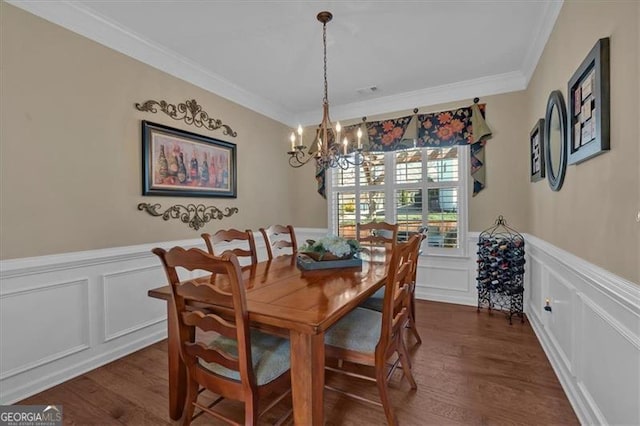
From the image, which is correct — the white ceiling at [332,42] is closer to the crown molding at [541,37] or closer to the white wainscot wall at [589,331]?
the crown molding at [541,37]

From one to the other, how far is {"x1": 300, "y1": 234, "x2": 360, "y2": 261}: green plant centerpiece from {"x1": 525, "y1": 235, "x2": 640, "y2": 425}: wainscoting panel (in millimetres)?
1307

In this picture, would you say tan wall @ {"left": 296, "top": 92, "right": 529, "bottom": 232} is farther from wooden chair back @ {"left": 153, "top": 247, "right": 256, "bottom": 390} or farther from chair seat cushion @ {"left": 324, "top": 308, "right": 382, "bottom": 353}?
wooden chair back @ {"left": 153, "top": 247, "right": 256, "bottom": 390}

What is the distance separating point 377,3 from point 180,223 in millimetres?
2527

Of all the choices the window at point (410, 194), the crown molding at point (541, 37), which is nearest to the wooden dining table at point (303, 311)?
the window at point (410, 194)

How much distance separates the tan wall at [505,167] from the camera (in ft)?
11.1

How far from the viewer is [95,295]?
2357 mm

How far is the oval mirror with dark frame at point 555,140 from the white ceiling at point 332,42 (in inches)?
24.9

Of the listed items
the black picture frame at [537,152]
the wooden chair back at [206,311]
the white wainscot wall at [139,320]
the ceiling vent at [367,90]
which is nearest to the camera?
the wooden chair back at [206,311]

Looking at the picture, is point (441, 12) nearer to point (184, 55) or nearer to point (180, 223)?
point (184, 55)

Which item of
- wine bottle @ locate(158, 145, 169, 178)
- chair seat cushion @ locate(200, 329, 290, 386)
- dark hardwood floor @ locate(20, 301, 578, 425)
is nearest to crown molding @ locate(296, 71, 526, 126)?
wine bottle @ locate(158, 145, 169, 178)

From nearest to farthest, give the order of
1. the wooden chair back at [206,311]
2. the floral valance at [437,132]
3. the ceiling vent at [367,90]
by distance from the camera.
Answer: the wooden chair back at [206,311] < the floral valance at [437,132] < the ceiling vent at [367,90]

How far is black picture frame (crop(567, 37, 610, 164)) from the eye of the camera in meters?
1.42

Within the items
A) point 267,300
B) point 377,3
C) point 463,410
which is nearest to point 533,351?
point 463,410

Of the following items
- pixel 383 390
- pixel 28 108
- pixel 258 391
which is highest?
pixel 28 108
